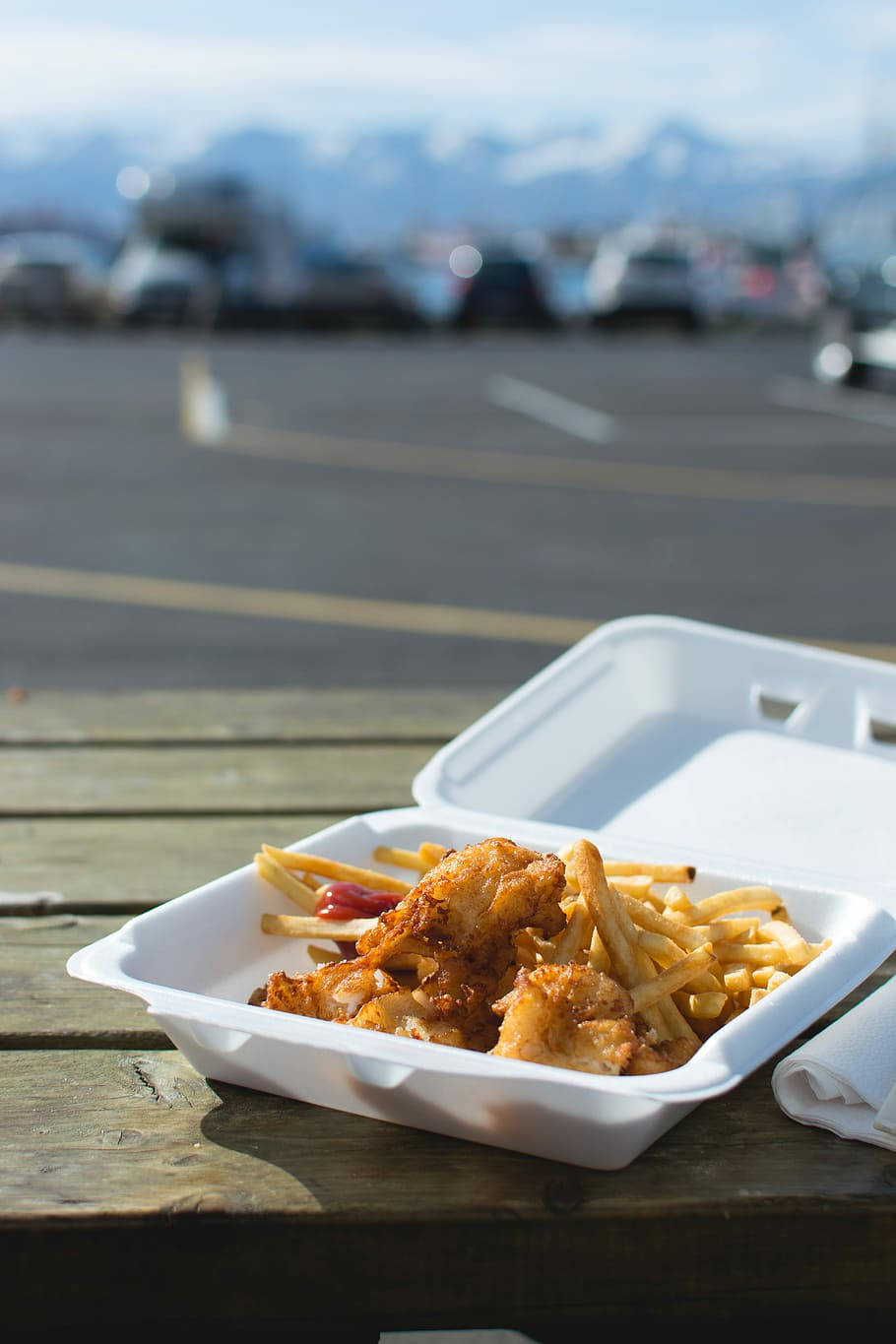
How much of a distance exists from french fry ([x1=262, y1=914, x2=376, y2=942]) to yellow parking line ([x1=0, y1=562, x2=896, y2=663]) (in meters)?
4.93

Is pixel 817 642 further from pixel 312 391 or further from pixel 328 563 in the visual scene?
pixel 312 391

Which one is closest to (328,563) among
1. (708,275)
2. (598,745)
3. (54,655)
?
(54,655)

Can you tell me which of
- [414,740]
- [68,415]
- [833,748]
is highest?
[833,748]

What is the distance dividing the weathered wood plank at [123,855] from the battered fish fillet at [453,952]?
1.91 feet

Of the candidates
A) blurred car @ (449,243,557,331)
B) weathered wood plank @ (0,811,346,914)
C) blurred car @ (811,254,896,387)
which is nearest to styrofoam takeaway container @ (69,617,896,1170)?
weathered wood plank @ (0,811,346,914)

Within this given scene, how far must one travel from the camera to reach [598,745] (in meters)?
2.13

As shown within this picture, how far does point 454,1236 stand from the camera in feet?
3.70

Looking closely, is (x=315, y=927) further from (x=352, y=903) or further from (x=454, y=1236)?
(x=454, y=1236)

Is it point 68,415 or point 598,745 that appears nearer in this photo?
point 598,745

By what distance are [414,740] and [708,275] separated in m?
31.0

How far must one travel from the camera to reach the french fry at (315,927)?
1.39m

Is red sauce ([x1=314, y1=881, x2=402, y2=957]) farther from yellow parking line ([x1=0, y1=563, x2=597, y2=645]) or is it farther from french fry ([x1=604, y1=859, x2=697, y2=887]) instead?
yellow parking line ([x1=0, y1=563, x2=597, y2=645])

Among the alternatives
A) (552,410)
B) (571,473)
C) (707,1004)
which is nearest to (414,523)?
(571,473)

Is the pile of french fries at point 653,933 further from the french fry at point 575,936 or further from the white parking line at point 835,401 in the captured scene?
the white parking line at point 835,401
